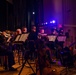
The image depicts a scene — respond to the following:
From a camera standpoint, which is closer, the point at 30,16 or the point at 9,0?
the point at 9,0

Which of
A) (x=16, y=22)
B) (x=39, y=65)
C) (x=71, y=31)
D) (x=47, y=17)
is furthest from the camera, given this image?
(x=47, y=17)

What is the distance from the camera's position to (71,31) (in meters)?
15.3

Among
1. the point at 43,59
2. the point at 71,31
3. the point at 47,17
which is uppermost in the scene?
the point at 47,17

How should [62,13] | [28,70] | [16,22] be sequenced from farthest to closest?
[16,22] → [62,13] → [28,70]

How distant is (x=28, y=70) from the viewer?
31.6 feet

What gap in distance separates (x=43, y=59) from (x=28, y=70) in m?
2.47

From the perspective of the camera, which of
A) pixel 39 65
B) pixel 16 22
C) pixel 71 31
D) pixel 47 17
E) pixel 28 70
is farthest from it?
pixel 47 17

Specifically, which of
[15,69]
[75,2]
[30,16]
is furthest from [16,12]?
[15,69]

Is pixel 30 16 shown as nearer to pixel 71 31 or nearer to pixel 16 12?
pixel 16 12

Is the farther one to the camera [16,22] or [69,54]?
[16,22]

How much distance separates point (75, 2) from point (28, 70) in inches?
295

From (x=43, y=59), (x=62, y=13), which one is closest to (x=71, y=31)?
(x=62, y=13)

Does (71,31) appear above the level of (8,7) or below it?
below

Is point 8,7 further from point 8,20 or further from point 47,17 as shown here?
point 47,17
